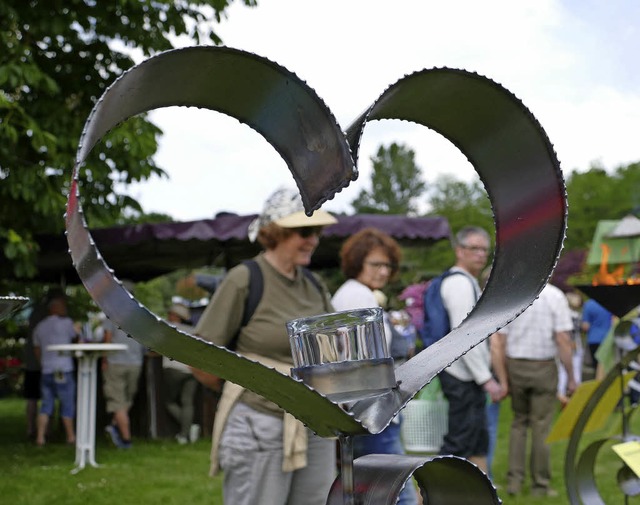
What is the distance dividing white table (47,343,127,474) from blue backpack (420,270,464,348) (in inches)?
175

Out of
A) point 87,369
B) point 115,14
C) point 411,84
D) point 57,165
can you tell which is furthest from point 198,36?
point 411,84

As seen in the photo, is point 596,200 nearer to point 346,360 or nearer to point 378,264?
point 378,264

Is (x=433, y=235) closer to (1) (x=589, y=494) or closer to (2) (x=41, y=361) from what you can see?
(2) (x=41, y=361)

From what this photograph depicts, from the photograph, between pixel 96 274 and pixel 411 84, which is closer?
pixel 96 274

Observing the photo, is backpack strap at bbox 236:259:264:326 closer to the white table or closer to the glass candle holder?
the glass candle holder

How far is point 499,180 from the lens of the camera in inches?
43.4

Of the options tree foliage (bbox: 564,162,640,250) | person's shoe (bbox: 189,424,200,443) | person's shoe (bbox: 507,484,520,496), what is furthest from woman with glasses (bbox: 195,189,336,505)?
tree foliage (bbox: 564,162,640,250)

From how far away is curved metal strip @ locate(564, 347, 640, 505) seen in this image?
2781 mm

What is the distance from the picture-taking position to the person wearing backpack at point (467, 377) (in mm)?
5556

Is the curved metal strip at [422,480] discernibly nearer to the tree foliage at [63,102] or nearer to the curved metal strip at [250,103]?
the curved metal strip at [250,103]

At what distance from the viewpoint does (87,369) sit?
9.41 metres

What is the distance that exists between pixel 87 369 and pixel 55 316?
1.78m

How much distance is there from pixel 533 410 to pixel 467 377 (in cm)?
178

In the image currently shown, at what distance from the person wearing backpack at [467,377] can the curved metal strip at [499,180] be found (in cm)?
443
